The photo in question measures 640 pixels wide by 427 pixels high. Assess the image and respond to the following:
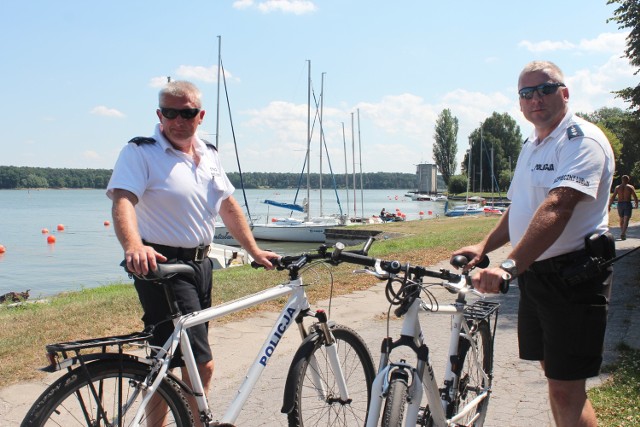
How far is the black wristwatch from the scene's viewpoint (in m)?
2.73

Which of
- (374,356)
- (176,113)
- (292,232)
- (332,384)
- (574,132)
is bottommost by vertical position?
(292,232)

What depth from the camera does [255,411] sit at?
452 centimetres

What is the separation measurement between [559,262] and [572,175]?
43cm

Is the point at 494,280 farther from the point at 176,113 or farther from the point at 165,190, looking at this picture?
the point at 176,113

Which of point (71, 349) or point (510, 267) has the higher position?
point (510, 267)

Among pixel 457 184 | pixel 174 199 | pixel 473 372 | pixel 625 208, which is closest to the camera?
pixel 174 199

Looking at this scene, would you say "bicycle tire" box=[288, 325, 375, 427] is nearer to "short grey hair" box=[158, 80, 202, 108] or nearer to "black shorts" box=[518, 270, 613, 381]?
"black shorts" box=[518, 270, 613, 381]

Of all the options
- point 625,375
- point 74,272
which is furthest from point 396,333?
point 74,272

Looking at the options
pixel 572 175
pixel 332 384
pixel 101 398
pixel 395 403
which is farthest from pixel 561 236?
pixel 101 398

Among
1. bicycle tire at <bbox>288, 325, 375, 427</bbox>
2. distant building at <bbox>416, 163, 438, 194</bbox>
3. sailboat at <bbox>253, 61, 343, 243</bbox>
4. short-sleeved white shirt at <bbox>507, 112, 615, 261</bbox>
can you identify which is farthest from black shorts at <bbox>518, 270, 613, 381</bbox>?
distant building at <bbox>416, 163, 438, 194</bbox>

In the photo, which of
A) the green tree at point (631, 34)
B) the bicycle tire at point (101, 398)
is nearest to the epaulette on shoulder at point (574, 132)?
the bicycle tire at point (101, 398)

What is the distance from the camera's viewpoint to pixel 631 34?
12.5 metres

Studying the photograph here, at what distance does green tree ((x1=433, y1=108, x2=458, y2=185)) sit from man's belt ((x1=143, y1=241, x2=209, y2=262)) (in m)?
114

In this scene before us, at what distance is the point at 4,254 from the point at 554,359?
3503 centimetres
